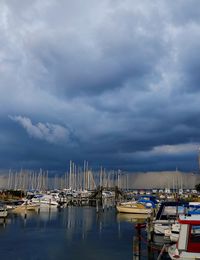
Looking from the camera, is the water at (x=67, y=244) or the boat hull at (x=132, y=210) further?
the boat hull at (x=132, y=210)

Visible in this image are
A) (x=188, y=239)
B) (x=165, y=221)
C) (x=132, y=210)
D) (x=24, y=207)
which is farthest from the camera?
(x=132, y=210)

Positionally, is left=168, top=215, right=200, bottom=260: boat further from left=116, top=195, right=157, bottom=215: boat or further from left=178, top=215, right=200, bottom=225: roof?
left=116, top=195, right=157, bottom=215: boat

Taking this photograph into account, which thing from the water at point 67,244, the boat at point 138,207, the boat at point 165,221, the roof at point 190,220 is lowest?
the water at point 67,244

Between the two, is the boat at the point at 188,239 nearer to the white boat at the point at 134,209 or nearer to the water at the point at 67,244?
the water at the point at 67,244

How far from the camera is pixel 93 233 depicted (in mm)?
52312

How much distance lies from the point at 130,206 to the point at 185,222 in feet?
224

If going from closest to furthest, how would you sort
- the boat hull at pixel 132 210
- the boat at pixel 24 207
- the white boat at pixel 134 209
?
the boat hull at pixel 132 210, the white boat at pixel 134 209, the boat at pixel 24 207

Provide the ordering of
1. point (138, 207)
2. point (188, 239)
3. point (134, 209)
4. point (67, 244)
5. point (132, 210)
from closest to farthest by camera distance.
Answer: point (188, 239), point (67, 244), point (138, 207), point (134, 209), point (132, 210)

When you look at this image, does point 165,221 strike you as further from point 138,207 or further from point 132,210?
point 132,210

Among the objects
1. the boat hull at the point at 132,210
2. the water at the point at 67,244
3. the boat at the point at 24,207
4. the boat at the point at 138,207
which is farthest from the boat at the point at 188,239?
the boat hull at the point at 132,210

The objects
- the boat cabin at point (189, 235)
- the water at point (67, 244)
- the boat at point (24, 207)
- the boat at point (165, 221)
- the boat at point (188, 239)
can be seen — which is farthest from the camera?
the boat at point (24, 207)

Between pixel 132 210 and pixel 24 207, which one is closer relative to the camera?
pixel 24 207

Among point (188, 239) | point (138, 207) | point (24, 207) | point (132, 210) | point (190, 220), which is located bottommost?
point (132, 210)

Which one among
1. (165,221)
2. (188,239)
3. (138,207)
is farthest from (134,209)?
(188,239)
